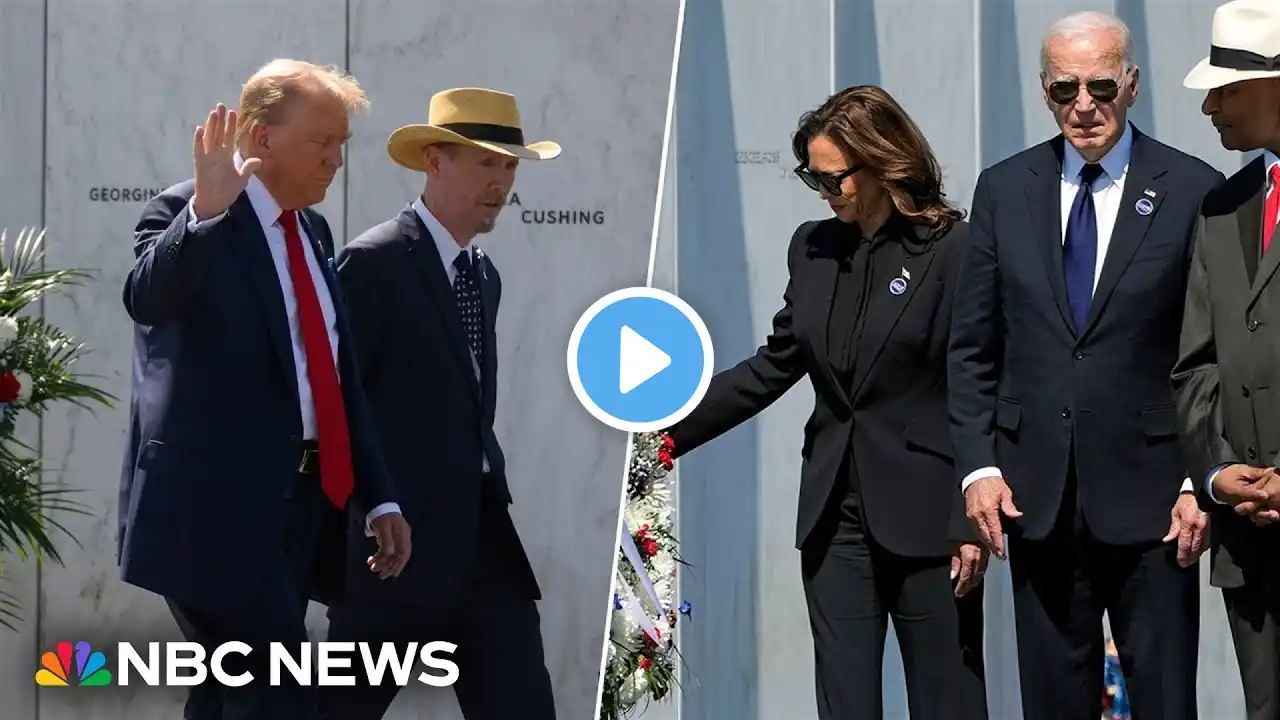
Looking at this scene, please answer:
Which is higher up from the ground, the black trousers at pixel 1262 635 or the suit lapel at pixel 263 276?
the suit lapel at pixel 263 276

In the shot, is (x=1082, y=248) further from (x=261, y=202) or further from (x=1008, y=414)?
(x=261, y=202)

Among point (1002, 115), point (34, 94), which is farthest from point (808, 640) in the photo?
point (34, 94)

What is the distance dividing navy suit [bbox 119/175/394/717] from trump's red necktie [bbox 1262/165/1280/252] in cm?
187

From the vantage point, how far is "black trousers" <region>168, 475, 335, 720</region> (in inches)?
158

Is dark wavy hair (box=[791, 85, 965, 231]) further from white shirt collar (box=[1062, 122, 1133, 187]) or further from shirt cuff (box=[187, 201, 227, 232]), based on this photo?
shirt cuff (box=[187, 201, 227, 232])

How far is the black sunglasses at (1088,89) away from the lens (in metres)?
3.82

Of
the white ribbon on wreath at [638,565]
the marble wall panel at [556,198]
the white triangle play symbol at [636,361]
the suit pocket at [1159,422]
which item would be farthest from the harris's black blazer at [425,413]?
the suit pocket at [1159,422]

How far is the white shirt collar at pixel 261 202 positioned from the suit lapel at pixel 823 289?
109cm

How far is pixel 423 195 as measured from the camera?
4.87 metres

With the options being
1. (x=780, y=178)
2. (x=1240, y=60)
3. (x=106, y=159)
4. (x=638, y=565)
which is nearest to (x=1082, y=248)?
(x=1240, y=60)

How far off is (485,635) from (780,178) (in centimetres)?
177

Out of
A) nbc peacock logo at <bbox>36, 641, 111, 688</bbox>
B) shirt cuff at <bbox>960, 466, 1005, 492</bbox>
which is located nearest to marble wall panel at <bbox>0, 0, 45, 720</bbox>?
nbc peacock logo at <bbox>36, 641, 111, 688</bbox>

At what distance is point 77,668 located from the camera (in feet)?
17.0

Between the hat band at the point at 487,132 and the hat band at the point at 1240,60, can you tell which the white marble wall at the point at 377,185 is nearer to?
the hat band at the point at 487,132
